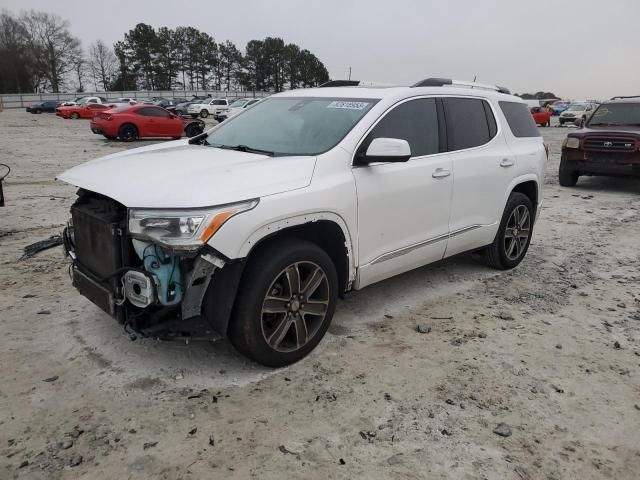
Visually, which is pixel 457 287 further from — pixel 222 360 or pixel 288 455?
pixel 288 455

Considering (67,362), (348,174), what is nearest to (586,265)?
(348,174)

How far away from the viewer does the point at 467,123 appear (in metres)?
4.80

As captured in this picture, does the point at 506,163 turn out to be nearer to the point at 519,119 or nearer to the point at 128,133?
the point at 519,119

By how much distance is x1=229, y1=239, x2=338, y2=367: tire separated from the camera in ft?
10.4

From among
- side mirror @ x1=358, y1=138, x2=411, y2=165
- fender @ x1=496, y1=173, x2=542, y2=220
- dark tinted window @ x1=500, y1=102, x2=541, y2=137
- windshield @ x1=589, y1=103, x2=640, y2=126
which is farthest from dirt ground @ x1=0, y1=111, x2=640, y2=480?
windshield @ x1=589, y1=103, x2=640, y2=126

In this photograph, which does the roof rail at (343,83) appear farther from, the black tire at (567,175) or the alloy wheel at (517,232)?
the black tire at (567,175)

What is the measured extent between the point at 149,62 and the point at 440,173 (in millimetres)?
88052

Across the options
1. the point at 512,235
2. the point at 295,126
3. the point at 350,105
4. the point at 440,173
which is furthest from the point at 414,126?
the point at 512,235

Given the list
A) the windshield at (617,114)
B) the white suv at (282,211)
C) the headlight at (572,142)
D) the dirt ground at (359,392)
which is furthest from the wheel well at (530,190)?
the windshield at (617,114)

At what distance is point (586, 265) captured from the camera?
589 cm

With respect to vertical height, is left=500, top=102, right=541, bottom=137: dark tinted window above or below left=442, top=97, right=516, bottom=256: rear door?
above

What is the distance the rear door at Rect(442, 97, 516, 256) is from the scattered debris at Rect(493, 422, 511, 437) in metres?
1.98

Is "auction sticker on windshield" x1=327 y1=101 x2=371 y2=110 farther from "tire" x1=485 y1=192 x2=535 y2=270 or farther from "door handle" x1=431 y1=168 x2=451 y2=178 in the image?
"tire" x1=485 y1=192 x2=535 y2=270

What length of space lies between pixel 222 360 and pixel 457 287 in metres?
2.58
